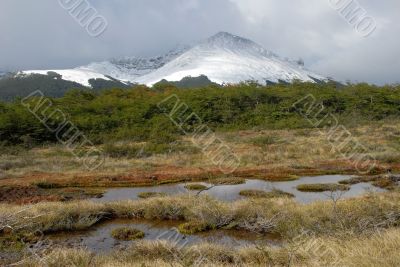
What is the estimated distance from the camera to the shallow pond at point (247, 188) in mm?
18812

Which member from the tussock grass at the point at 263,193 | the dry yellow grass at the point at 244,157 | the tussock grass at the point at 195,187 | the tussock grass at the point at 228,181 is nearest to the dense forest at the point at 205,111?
the dry yellow grass at the point at 244,157

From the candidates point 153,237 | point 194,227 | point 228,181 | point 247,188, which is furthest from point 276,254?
point 228,181

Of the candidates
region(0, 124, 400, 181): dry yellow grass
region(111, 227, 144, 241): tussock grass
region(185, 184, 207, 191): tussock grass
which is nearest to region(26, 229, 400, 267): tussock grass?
region(111, 227, 144, 241): tussock grass

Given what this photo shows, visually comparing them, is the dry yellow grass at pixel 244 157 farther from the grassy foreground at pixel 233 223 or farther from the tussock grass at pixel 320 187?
the grassy foreground at pixel 233 223

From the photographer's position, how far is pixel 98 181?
2488 centimetres

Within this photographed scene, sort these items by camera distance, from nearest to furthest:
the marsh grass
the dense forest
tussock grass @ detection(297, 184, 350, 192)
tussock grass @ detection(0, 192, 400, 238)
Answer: tussock grass @ detection(0, 192, 400, 238) → the marsh grass → tussock grass @ detection(297, 184, 350, 192) → the dense forest

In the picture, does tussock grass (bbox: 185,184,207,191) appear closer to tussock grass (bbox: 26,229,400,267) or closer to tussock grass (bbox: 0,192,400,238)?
tussock grass (bbox: 0,192,400,238)

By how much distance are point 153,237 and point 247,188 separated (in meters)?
8.41

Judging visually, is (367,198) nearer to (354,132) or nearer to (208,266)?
(208,266)

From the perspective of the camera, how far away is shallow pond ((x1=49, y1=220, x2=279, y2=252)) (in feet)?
41.1

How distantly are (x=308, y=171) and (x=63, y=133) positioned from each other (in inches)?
1123

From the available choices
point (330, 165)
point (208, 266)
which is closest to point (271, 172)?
point (330, 165)

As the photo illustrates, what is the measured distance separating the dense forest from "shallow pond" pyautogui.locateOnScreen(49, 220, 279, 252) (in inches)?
1015

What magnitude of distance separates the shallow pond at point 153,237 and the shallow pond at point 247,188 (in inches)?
152
